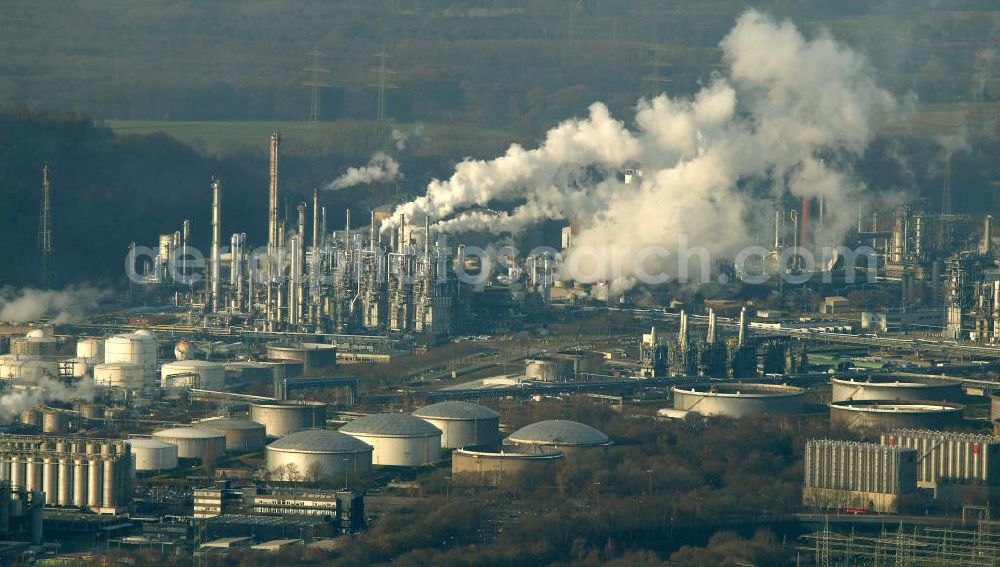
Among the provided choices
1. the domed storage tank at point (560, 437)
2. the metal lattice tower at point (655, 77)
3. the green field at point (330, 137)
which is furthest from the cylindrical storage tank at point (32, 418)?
the metal lattice tower at point (655, 77)

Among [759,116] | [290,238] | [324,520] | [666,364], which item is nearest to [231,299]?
[290,238]

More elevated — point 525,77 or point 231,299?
point 525,77

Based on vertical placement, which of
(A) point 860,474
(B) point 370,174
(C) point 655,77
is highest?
(C) point 655,77

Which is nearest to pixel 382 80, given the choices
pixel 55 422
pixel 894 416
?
pixel 894 416

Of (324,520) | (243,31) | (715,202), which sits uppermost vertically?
(243,31)

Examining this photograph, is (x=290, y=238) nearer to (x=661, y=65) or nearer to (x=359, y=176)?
(x=359, y=176)

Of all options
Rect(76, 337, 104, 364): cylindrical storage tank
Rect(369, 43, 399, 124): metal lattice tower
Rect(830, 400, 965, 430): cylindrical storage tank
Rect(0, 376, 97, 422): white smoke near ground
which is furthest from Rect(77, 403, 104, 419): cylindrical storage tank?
Rect(369, 43, 399, 124): metal lattice tower

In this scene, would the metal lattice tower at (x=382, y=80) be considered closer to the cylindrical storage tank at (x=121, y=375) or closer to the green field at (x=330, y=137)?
the green field at (x=330, y=137)

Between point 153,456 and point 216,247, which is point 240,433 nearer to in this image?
point 153,456
